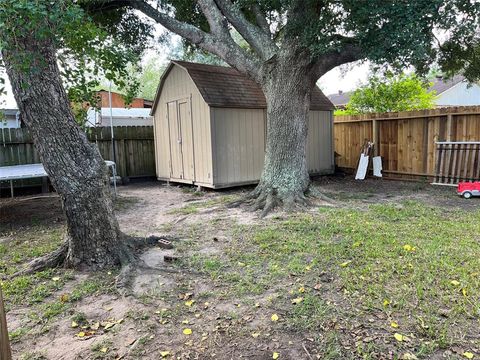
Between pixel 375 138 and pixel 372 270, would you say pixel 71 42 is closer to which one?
pixel 372 270

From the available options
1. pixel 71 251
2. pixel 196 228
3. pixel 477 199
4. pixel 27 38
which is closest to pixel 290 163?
pixel 196 228

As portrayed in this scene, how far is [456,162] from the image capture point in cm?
820

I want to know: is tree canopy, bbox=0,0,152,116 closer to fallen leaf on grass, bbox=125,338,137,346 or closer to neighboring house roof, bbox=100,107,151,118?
fallen leaf on grass, bbox=125,338,137,346

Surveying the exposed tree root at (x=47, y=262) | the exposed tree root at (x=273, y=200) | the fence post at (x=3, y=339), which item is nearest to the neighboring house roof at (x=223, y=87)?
the exposed tree root at (x=273, y=200)

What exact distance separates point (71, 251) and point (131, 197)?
4.80m

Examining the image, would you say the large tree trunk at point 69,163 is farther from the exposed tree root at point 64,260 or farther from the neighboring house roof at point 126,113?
the neighboring house roof at point 126,113

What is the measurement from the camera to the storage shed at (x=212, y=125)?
8602 mm

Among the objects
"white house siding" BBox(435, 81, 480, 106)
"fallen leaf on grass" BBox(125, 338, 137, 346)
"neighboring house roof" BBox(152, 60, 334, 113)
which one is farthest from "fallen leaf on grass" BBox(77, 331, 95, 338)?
"white house siding" BBox(435, 81, 480, 106)

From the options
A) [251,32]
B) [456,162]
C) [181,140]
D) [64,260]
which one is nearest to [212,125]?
[181,140]

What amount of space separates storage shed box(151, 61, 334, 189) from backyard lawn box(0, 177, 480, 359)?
3.53 m

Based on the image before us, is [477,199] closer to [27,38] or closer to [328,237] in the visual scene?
[328,237]

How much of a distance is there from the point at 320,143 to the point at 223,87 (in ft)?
11.1

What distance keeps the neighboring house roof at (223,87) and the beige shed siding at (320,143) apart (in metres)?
1.89

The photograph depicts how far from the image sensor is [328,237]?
4.46 meters
